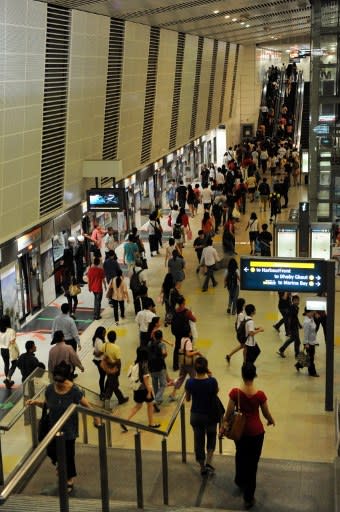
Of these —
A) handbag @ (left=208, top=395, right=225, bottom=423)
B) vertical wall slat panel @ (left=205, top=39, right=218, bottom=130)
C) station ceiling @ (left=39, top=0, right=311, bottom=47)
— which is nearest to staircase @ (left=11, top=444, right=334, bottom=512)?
handbag @ (left=208, top=395, right=225, bottom=423)

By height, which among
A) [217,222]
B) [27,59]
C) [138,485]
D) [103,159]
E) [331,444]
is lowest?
[331,444]

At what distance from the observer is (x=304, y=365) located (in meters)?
13.0

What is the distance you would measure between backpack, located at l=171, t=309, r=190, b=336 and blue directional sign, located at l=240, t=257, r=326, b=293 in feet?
4.77

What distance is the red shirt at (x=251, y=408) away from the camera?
6.86 m

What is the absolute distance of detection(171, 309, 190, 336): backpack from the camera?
12.7 metres

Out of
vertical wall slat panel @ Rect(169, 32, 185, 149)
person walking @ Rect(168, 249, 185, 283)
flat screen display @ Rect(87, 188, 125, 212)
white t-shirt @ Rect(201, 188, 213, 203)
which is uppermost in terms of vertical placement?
vertical wall slat panel @ Rect(169, 32, 185, 149)

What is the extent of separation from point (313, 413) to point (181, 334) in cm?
251

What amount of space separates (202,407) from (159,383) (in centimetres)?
369

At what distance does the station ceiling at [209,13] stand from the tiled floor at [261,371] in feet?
20.9

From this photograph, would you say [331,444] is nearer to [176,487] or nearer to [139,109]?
[176,487]

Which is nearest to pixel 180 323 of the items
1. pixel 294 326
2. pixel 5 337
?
pixel 294 326

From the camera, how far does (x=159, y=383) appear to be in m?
11.4

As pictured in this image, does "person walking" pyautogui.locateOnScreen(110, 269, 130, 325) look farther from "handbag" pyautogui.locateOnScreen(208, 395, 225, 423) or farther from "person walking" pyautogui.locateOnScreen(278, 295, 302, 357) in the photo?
"handbag" pyautogui.locateOnScreen(208, 395, 225, 423)

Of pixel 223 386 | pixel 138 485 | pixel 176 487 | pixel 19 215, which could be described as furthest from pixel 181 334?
pixel 138 485
